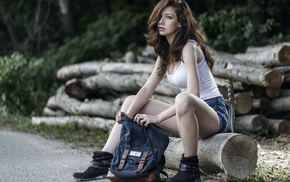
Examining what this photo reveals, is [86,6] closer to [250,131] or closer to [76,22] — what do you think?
[76,22]

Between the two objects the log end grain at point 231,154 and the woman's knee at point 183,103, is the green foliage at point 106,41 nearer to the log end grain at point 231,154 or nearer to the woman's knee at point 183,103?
the log end grain at point 231,154

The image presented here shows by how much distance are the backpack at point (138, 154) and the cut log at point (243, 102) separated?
3.93 m

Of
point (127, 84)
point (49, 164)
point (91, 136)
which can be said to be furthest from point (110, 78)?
point (49, 164)

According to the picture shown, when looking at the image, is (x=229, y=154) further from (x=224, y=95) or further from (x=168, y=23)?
(x=224, y=95)

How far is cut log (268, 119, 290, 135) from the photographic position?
980cm

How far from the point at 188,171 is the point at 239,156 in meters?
0.55

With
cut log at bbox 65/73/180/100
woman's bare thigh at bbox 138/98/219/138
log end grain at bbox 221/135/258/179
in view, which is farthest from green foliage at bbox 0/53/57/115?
log end grain at bbox 221/135/258/179

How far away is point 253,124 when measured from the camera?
9695mm

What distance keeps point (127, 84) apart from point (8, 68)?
14.2 feet

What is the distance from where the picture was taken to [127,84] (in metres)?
11.1

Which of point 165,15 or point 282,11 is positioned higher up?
point 165,15

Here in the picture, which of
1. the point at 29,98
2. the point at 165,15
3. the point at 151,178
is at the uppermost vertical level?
the point at 165,15

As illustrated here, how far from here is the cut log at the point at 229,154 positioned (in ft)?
18.7

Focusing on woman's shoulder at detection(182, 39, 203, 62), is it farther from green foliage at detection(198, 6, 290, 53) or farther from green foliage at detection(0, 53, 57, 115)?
green foliage at detection(0, 53, 57, 115)
